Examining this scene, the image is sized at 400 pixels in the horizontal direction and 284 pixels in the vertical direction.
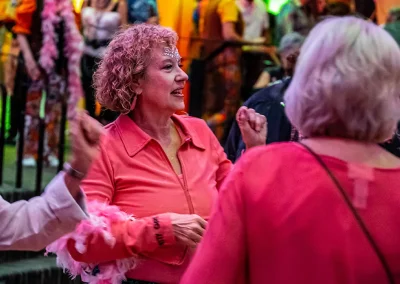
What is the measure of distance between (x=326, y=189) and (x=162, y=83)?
1653 mm

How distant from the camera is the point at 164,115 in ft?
12.7

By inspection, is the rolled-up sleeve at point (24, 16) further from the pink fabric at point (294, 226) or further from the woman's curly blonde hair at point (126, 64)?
the pink fabric at point (294, 226)

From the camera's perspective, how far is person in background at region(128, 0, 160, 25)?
28.6 feet

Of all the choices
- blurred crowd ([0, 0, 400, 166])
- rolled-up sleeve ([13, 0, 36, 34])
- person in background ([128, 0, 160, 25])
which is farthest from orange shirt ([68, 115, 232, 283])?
person in background ([128, 0, 160, 25])

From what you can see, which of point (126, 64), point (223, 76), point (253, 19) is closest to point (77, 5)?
point (223, 76)

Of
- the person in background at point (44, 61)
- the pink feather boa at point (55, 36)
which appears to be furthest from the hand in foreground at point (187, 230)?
the pink feather boa at point (55, 36)

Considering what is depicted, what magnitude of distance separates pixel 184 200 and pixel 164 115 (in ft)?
1.41

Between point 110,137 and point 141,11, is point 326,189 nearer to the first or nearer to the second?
point 110,137

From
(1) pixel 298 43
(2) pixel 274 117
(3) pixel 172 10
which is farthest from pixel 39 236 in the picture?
(3) pixel 172 10

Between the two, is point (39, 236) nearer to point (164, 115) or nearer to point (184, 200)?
point (184, 200)

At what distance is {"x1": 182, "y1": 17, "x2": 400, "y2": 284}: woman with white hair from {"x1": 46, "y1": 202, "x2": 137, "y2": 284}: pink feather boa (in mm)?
1047

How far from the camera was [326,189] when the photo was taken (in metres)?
2.32

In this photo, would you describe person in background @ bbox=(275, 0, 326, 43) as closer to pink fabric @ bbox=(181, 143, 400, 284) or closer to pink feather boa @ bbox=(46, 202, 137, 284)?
pink feather boa @ bbox=(46, 202, 137, 284)

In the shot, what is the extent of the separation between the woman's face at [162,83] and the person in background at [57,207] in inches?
49.4
